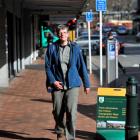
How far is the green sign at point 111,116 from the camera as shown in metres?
8.91

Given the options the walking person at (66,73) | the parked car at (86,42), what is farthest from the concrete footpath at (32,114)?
the parked car at (86,42)

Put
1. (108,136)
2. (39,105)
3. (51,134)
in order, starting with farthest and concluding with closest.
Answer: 1. (39,105)
2. (51,134)
3. (108,136)

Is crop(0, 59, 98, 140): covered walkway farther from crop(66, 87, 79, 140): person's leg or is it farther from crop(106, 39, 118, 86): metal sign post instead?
crop(66, 87, 79, 140): person's leg

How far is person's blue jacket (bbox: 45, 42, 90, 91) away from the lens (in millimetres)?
8555

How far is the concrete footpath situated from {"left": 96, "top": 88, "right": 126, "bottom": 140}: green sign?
2.12 feet

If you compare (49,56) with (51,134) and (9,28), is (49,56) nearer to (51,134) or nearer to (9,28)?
(51,134)

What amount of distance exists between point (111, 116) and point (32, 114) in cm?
391

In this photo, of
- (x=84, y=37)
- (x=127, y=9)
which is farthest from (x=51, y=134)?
(x=127, y=9)

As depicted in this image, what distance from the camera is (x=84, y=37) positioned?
5175cm

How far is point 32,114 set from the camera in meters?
12.6

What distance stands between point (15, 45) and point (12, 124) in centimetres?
1222

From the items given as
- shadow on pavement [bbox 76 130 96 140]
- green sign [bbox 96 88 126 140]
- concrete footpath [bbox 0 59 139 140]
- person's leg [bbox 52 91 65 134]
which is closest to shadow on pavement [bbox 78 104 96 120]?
concrete footpath [bbox 0 59 139 140]

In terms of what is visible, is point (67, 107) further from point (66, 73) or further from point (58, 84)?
point (66, 73)

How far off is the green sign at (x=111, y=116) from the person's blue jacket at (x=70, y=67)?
19.7 inches
